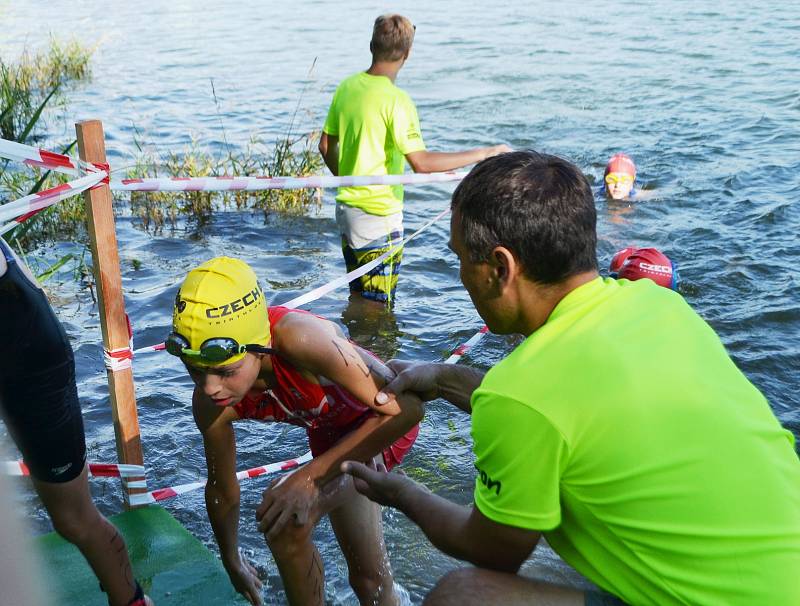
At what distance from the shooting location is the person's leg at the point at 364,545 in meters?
3.80

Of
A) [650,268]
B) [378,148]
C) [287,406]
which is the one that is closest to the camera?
[287,406]

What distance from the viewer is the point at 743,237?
9.48m

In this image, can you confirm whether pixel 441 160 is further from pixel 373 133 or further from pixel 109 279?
pixel 109 279

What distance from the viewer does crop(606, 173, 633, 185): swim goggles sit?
1020 centimetres

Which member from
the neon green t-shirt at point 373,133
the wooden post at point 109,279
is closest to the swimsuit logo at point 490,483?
the wooden post at point 109,279

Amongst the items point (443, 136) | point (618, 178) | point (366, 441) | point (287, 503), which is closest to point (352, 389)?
point (366, 441)

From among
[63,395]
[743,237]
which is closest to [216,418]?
[63,395]

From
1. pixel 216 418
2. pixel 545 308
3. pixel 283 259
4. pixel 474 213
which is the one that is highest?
pixel 474 213

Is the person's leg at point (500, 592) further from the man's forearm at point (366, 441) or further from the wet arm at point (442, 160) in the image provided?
the wet arm at point (442, 160)

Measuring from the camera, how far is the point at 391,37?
659 centimetres

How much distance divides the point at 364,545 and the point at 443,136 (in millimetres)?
10372

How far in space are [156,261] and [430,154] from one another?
12.2 feet

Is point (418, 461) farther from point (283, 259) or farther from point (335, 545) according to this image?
point (283, 259)

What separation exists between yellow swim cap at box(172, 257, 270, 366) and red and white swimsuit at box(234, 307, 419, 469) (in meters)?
0.21
